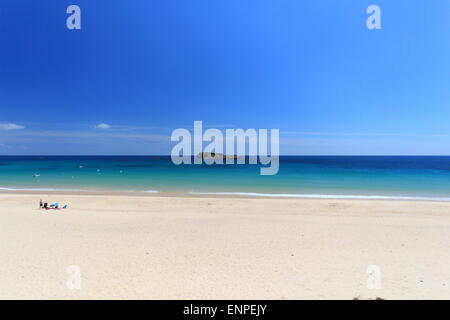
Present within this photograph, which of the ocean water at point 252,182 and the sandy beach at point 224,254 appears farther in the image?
the ocean water at point 252,182

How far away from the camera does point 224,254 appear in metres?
8.29

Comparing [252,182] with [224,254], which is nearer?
[224,254]

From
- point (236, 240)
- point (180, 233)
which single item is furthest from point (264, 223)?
point (180, 233)

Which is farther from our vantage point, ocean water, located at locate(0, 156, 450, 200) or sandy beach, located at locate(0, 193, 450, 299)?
ocean water, located at locate(0, 156, 450, 200)

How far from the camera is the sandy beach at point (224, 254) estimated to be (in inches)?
237

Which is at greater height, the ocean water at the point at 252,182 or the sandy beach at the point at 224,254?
the ocean water at the point at 252,182

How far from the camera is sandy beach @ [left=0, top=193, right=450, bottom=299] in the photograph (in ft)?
19.7

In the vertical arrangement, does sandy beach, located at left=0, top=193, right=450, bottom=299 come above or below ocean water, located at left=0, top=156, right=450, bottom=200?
below

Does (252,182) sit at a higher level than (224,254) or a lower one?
higher
